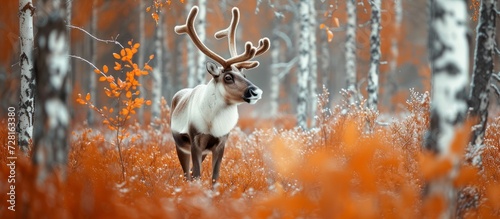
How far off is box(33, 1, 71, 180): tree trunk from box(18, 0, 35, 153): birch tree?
3.16 metres

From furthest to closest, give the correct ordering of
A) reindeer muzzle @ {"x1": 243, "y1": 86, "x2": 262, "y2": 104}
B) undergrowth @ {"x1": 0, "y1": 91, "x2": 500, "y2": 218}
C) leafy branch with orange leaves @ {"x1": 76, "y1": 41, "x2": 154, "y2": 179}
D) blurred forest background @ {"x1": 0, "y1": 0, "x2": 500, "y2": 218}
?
leafy branch with orange leaves @ {"x1": 76, "y1": 41, "x2": 154, "y2": 179} → reindeer muzzle @ {"x1": 243, "y1": 86, "x2": 262, "y2": 104} → blurred forest background @ {"x1": 0, "y1": 0, "x2": 500, "y2": 218} → undergrowth @ {"x1": 0, "y1": 91, "x2": 500, "y2": 218}

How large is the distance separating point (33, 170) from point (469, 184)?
10.9ft

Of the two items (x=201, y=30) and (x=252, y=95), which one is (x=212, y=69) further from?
(x=201, y=30)

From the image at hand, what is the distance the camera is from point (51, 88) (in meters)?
3.22

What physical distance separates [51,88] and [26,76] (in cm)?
344

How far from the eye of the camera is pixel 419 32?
108ft

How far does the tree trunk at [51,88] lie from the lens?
10.6 feet

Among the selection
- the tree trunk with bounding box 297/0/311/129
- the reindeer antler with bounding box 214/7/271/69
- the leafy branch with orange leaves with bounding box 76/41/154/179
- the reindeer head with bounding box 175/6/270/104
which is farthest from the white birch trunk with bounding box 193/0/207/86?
the reindeer head with bounding box 175/6/270/104

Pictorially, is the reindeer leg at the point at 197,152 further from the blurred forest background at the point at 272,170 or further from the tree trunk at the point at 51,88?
the tree trunk at the point at 51,88

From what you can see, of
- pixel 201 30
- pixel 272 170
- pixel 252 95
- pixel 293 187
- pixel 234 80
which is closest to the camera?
pixel 293 187

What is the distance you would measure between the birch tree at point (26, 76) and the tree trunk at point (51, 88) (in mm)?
3156

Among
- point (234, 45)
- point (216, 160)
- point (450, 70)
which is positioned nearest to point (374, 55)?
point (234, 45)

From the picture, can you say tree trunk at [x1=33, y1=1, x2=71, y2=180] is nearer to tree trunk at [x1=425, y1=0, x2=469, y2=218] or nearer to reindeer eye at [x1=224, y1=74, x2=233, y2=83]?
tree trunk at [x1=425, y1=0, x2=469, y2=218]

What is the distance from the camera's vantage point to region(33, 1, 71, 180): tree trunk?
3.22 m
